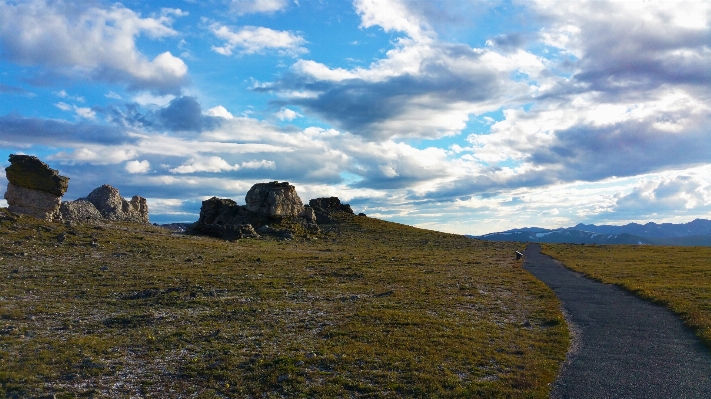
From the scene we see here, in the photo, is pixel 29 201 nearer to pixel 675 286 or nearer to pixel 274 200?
pixel 274 200

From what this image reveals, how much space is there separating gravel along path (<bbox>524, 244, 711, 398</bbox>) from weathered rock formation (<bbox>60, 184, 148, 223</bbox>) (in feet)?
263

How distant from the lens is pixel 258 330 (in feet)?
76.1

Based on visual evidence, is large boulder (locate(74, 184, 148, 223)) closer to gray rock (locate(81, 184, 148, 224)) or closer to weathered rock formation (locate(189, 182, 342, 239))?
gray rock (locate(81, 184, 148, 224))

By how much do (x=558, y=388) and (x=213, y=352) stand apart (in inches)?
533

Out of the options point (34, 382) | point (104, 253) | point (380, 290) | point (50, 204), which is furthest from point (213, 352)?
point (50, 204)

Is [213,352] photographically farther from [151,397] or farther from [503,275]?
[503,275]

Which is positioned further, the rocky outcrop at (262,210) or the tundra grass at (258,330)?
the rocky outcrop at (262,210)

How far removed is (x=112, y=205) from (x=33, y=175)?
34.8m

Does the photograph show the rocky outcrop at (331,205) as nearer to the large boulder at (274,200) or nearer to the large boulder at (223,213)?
the large boulder at (274,200)

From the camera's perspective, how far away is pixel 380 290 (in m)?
36.7

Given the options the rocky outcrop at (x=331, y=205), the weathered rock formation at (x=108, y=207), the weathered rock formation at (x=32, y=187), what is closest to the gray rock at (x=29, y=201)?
the weathered rock formation at (x=32, y=187)

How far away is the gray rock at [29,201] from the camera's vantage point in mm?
59188

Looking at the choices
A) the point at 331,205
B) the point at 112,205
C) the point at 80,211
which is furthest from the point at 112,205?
the point at 331,205

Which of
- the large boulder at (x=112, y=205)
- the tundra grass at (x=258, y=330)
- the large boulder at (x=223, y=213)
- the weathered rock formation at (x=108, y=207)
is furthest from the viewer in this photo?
the large boulder at (x=223, y=213)
